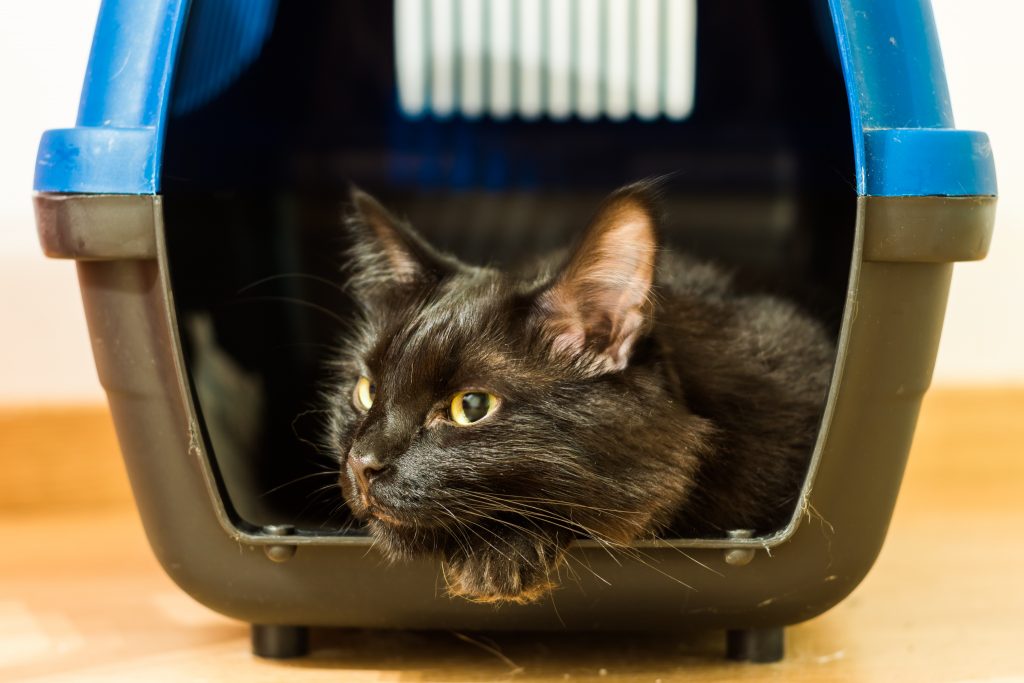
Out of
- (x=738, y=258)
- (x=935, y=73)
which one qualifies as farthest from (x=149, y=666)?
Answer: (x=738, y=258)

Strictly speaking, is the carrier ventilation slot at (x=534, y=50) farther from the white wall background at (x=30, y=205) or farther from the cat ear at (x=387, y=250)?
the cat ear at (x=387, y=250)

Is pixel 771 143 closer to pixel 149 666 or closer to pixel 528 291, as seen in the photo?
pixel 528 291

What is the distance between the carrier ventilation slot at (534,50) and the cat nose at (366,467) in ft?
3.77

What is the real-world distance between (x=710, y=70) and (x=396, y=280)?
1.04 meters

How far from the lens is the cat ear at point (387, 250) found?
128 cm

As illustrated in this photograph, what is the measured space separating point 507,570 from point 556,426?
164mm

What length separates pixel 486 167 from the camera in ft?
6.91

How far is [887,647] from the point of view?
4.48ft

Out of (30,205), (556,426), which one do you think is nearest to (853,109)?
(556,426)

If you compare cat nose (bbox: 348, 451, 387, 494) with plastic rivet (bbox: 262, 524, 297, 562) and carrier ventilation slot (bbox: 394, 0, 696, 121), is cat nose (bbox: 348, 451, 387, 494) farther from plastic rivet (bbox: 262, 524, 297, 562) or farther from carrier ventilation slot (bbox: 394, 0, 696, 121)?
carrier ventilation slot (bbox: 394, 0, 696, 121)

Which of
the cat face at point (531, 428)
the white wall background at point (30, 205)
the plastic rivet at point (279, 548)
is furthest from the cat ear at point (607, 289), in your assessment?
the white wall background at point (30, 205)

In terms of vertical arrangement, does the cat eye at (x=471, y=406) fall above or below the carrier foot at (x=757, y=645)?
above

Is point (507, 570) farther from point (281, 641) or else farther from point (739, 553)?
point (281, 641)

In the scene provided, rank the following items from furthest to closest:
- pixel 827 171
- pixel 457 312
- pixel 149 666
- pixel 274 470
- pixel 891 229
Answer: pixel 827 171, pixel 274 470, pixel 149 666, pixel 457 312, pixel 891 229
